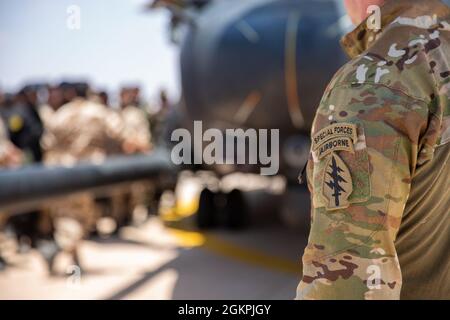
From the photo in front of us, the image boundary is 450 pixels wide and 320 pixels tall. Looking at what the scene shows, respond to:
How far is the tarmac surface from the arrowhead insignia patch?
132 inches

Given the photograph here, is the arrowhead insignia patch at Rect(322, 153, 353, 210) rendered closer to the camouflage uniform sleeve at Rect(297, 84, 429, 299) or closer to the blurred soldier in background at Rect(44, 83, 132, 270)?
the camouflage uniform sleeve at Rect(297, 84, 429, 299)

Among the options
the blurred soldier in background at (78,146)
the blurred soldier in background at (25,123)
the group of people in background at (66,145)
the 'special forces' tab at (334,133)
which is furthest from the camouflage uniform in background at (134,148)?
the 'special forces' tab at (334,133)

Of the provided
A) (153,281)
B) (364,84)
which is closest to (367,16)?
(364,84)

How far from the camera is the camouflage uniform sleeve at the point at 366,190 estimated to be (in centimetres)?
111

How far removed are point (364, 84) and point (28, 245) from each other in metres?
5.53

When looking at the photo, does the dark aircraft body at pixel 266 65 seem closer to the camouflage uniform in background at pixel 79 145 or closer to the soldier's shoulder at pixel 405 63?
the camouflage uniform in background at pixel 79 145

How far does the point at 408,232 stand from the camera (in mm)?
1247

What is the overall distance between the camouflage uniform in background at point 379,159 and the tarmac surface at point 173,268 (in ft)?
10.8

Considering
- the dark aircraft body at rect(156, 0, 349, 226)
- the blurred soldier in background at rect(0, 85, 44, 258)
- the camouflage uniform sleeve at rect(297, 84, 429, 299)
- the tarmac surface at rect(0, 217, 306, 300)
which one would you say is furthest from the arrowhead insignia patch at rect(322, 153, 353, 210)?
the blurred soldier in background at rect(0, 85, 44, 258)

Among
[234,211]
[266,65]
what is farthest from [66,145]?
[266,65]

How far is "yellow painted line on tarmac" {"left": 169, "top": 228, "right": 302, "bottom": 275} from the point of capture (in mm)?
5461

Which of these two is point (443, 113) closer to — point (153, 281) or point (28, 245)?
point (153, 281)

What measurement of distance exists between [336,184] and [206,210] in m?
6.16
